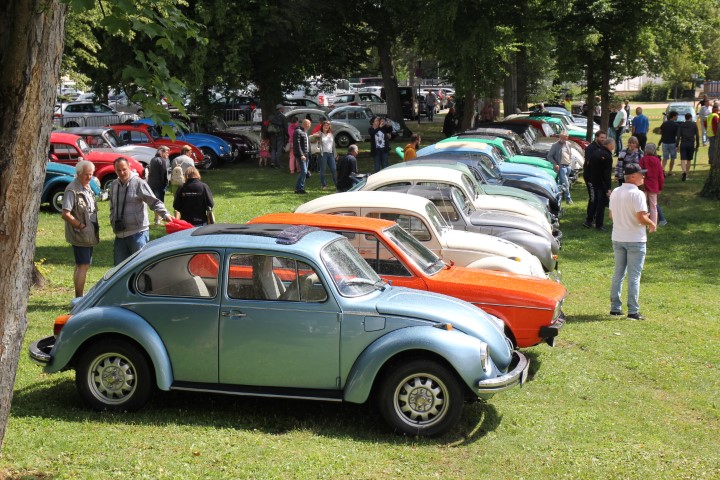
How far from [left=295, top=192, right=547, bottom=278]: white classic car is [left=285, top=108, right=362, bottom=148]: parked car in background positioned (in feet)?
81.1

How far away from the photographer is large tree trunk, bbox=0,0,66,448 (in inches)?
217

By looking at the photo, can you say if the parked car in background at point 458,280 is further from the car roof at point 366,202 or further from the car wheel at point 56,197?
the car wheel at point 56,197

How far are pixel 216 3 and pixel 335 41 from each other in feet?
22.4

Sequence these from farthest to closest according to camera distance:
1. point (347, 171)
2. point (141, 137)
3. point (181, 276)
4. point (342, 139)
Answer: point (342, 139) → point (141, 137) → point (347, 171) → point (181, 276)

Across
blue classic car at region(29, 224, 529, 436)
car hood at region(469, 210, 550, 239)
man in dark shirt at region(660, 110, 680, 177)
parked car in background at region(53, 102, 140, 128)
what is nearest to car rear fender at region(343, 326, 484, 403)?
blue classic car at region(29, 224, 529, 436)

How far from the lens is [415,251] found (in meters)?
9.86

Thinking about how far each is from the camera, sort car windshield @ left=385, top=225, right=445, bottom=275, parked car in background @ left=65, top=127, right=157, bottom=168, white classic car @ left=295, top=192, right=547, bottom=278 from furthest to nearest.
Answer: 1. parked car in background @ left=65, top=127, right=157, bottom=168
2. white classic car @ left=295, top=192, right=547, bottom=278
3. car windshield @ left=385, top=225, right=445, bottom=275

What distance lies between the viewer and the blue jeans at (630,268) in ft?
38.1

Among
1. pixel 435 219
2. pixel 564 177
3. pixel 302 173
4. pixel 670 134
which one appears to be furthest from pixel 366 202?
pixel 670 134

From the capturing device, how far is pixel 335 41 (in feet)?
111

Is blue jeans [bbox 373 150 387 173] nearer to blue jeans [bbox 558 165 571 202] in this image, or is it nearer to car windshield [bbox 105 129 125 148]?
blue jeans [bbox 558 165 571 202]

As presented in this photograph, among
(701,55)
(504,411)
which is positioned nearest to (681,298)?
(504,411)

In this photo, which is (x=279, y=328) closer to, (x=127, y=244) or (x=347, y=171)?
(x=127, y=244)

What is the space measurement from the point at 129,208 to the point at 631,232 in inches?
244
